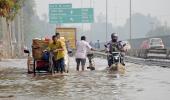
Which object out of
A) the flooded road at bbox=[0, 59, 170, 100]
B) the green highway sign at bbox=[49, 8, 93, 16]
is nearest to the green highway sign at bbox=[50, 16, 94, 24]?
the green highway sign at bbox=[49, 8, 93, 16]

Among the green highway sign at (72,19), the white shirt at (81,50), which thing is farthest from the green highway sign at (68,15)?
the white shirt at (81,50)

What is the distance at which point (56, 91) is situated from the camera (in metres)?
15.8

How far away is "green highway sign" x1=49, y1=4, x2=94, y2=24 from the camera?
76.2 m

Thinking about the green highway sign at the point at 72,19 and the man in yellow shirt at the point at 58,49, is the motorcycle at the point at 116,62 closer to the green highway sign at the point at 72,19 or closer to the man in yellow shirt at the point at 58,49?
the man in yellow shirt at the point at 58,49

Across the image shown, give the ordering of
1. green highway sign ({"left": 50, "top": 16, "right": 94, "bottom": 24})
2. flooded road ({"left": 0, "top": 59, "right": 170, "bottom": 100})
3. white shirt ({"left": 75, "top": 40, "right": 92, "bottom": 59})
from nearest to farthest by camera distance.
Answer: flooded road ({"left": 0, "top": 59, "right": 170, "bottom": 100}), white shirt ({"left": 75, "top": 40, "right": 92, "bottom": 59}), green highway sign ({"left": 50, "top": 16, "right": 94, "bottom": 24})

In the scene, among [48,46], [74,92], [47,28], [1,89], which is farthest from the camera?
[47,28]

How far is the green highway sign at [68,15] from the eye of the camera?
76188 millimetres

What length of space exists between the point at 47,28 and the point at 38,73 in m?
150

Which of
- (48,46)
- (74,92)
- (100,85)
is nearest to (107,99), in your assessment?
(74,92)

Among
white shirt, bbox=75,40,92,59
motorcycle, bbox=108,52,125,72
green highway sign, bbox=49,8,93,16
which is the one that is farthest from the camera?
green highway sign, bbox=49,8,93,16

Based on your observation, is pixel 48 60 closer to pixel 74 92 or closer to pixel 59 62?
pixel 59 62

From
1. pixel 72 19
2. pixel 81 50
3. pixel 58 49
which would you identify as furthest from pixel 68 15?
pixel 58 49

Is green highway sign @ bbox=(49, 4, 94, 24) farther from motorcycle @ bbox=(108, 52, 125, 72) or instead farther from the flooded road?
the flooded road

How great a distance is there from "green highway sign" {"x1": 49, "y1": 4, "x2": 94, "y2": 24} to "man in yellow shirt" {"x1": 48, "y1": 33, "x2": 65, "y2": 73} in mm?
52853
